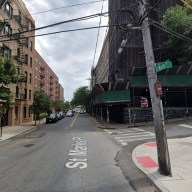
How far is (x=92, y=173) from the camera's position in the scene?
851 cm

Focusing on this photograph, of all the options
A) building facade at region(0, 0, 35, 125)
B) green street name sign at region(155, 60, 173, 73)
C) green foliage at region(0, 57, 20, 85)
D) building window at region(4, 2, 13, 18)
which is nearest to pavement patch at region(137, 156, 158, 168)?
green street name sign at region(155, 60, 173, 73)

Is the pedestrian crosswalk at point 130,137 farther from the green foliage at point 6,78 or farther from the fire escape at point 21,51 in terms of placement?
the fire escape at point 21,51

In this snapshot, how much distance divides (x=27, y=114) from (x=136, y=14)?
120 feet

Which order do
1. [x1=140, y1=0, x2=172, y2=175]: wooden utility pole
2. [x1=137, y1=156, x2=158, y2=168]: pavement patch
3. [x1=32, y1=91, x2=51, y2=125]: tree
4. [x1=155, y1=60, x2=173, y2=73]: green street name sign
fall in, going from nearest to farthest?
1. [x1=140, y1=0, x2=172, y2=175]: wooden utility pole
2. [x1=155, y1=60, x2=173, y2=73]: green street name sign
3. [x1=137, y1=156, x2=158, y2=168]: pavement patch
4. [x1=32, y1=91, x2=51, y2=125]: tree

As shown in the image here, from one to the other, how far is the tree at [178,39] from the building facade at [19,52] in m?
18.8

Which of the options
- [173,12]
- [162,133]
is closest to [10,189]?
[162,133]

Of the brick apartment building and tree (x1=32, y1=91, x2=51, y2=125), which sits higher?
the brick apartment building

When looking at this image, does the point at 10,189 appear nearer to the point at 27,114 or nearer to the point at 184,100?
the point at 184,100

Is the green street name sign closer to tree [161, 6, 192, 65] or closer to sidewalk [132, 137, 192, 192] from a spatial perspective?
sidewalk [132, 137, 192, 192]

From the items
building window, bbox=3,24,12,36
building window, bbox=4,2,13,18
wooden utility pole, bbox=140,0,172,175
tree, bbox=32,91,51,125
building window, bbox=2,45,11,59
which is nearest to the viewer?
wooden utility pole, bbox=140,0,172,175

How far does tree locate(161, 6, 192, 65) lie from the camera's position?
101ft

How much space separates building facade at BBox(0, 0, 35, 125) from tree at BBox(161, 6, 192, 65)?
18.8 metres

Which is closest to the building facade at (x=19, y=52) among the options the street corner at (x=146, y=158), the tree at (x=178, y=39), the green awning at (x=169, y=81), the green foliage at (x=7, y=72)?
the green foliage at (x=7, y=72)

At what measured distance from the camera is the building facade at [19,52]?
108 feet
